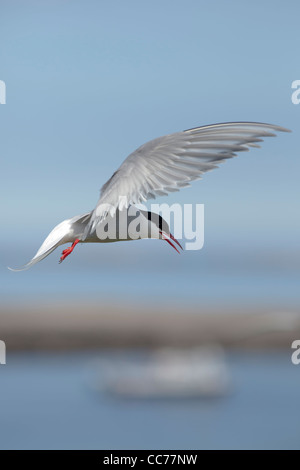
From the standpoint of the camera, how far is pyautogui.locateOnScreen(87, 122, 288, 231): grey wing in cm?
170

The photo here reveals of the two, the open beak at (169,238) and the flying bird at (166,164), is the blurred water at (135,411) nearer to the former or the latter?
the open beak at (169,238)

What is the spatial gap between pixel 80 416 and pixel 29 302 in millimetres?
2130

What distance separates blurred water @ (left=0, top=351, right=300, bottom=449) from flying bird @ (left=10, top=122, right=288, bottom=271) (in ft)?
23.9

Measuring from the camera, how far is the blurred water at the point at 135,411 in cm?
943

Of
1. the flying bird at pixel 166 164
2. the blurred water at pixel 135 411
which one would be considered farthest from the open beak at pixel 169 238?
the blurred water at pixel 135 411

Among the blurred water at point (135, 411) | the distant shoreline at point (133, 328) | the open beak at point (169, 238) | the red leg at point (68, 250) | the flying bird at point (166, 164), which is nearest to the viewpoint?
the flying bird at point (166, 164)

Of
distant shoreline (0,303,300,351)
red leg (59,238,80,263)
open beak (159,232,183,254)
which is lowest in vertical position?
Answer: red leg (59,238,80,263)

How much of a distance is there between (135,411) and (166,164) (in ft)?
31.0

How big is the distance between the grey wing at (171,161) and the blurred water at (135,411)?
23.9 feet

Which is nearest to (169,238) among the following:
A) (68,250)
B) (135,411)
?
(68,250)

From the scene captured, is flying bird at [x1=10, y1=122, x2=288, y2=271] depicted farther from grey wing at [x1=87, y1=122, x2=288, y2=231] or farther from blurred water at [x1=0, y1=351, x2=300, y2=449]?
blurred water at [x1=0, y1=351, x2=300, y2=449]

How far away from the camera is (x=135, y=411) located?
426 inches

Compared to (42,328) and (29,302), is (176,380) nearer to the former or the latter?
(42,328)

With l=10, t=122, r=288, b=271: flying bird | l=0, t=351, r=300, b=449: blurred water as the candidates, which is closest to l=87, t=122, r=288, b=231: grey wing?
l=10, t=122, r=288, b=271: flying bird
